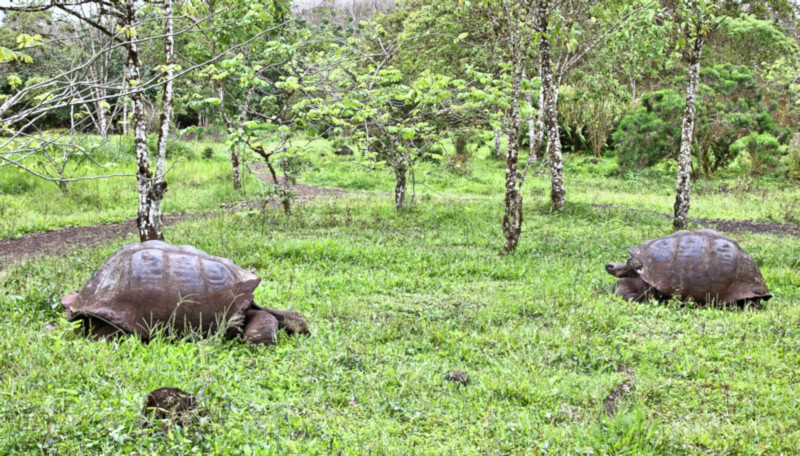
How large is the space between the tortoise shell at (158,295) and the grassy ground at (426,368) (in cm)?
28

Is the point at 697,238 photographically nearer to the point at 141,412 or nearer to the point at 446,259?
the point at 446,259

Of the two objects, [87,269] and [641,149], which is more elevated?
[641,149]

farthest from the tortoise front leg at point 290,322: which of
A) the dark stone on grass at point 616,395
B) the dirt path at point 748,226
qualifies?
the dirt path at point 748,226

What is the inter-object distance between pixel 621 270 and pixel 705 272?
0.94 meters

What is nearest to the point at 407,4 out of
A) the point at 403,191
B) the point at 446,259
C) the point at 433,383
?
the point at 403,191

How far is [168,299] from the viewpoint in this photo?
4.93 m

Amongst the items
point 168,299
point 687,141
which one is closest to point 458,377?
point 168,299

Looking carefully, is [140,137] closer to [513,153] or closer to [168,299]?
[168,299]

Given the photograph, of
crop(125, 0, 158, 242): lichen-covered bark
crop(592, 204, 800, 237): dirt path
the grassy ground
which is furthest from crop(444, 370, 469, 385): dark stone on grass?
crop(592, 204, 800, 237): dirt path

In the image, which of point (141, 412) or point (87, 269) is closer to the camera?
point (141, 412)

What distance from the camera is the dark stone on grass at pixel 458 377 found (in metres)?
4.44

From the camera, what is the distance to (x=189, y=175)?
17.5 metres

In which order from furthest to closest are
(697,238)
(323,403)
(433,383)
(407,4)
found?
(407,4) < (697,238) < (433,383) < (323,403)

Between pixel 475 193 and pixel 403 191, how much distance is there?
470cm
